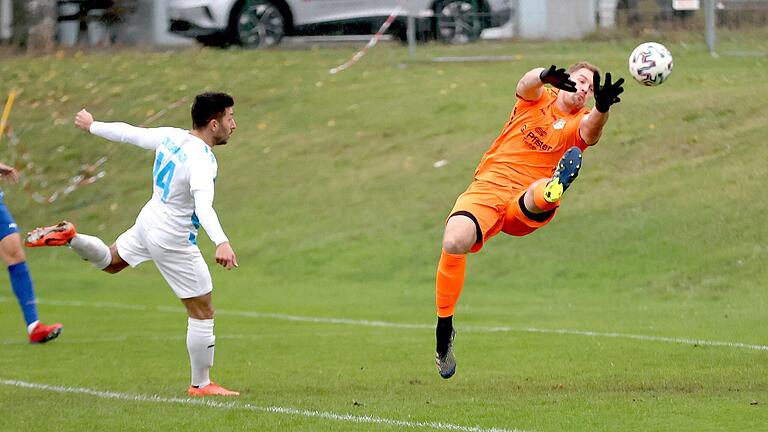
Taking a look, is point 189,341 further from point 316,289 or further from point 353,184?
point 353,184

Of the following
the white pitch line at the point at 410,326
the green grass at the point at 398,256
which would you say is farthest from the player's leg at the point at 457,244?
the white pitch line at the point at 410,326

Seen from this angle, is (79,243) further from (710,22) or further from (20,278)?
(710,22)

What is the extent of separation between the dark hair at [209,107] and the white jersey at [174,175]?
14 centimetres

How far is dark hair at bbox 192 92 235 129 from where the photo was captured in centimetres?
988

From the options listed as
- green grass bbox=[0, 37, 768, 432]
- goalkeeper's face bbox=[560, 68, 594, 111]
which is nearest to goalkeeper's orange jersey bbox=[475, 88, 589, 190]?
goalkeeper's face bbox=[560, 68, 594, 111]

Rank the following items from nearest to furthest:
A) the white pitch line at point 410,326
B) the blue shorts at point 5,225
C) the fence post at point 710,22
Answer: the white pitch line at point 410,326 → the blue shorts at point 5,225 → the fence post at point 710,22

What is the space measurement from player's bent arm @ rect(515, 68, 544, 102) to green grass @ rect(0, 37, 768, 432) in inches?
82.2

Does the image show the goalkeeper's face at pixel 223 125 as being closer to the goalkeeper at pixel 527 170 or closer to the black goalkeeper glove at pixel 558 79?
the goalkeeper at pixel 527 170

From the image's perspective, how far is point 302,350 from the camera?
1290 cm

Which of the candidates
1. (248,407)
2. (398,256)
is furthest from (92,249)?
(398,256)

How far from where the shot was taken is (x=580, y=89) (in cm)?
1009

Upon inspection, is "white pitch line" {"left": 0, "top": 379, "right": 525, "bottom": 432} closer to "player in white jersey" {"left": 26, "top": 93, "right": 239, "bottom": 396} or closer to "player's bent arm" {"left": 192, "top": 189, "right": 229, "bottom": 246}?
"player in white jersey" {"left": 26, "top": 93, "right": 239, "bottom": 396}

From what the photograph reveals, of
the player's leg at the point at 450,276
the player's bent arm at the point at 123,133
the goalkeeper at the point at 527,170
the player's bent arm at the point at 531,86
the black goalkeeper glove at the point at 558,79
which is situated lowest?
the player's leg at the point at 450,276

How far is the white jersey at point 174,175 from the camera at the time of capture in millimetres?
9711
